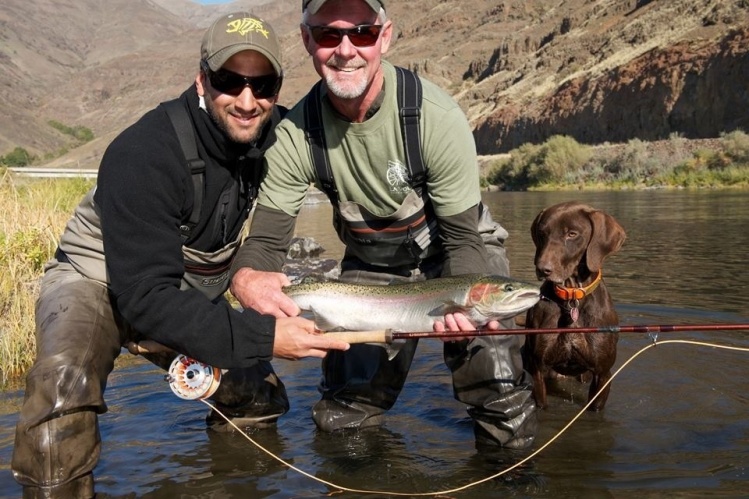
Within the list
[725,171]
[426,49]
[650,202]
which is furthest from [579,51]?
[426,49]

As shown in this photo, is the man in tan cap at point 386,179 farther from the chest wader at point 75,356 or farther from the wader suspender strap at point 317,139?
the chest wader at point 75,356

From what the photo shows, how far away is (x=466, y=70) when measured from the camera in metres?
132

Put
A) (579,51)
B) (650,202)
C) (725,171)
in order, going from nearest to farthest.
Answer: (650,202)
(725,171)
(579,51)

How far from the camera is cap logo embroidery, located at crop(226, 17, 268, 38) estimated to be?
4586mm

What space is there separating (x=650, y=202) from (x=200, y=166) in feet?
85.6

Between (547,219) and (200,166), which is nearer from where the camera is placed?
(200,166)

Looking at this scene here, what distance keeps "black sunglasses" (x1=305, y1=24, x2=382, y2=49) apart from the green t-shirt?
361mm

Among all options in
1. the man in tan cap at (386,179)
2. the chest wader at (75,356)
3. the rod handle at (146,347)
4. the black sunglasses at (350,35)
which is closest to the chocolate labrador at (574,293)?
the man in tan cap at (386,179)

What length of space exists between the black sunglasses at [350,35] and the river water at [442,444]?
8.46 feet

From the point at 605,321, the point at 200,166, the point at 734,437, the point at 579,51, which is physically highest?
the point at 579,51

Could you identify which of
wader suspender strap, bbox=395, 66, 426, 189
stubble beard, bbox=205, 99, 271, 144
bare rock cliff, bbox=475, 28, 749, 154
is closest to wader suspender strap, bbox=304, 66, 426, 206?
wader suspender strap, bbox=395, 66, 426, 189

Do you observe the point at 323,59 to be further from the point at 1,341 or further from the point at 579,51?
the point at 579,51

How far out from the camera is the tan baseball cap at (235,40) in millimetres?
4512

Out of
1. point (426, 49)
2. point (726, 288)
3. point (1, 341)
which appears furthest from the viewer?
point (426, 49)
